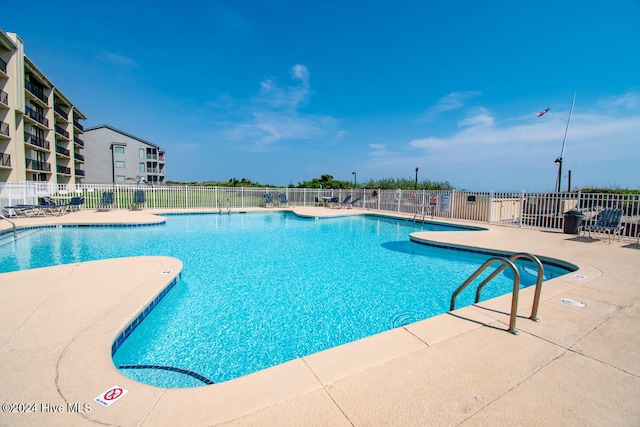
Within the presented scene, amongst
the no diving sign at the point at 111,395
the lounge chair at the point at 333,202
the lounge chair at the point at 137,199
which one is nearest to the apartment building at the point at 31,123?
the lounge chair at the point at 137,199

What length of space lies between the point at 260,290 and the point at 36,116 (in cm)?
2950

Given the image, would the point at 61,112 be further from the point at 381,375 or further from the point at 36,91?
the point at 381,375

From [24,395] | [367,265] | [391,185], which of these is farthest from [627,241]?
[391,185]

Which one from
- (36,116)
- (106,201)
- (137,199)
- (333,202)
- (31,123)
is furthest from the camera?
(36,116)

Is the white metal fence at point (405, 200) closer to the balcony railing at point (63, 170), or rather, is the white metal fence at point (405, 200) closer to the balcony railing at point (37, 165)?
the balcony railing at point (37, 165)

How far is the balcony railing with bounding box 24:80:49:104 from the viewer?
69.0ft

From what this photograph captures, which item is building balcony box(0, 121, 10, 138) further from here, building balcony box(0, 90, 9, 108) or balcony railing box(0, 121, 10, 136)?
building balcony box(0, 90, 9, 108)

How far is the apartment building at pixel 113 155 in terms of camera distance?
3672 cm

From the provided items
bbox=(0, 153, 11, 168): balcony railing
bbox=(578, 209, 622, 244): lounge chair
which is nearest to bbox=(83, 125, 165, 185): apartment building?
bbox=(0, 153, 11, 168): balcony railing

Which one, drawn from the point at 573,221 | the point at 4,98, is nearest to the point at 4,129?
the point at 4,98

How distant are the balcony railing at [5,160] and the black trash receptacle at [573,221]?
30049 mm

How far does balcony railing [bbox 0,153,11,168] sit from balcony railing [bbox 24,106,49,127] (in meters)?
4.85

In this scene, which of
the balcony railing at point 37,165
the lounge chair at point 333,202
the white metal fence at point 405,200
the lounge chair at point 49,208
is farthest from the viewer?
the balcony railing at point 37,165

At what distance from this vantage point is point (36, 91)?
874 inches
